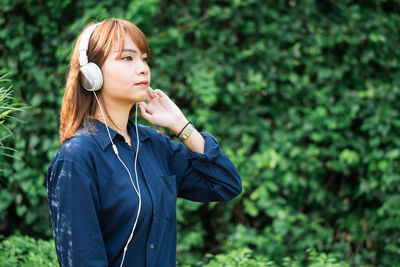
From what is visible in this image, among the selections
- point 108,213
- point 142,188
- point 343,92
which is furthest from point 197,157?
point 343,92

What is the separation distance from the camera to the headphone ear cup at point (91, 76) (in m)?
1.55

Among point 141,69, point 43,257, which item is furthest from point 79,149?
point 43,257

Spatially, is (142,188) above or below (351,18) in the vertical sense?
below

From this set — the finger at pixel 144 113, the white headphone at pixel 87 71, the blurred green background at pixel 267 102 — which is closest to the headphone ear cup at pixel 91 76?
the white headphone at pixel 87 71

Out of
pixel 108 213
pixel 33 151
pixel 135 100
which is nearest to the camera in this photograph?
pixel 108 213

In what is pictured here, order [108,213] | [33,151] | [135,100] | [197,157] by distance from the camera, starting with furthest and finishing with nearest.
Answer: [33,151] → [197,157] → [135,100] → [108,213]

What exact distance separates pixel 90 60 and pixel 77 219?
56cm

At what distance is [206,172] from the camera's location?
1.80 m

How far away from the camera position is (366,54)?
3602 millimetres

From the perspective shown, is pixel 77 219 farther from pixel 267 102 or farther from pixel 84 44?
pixel 267 102

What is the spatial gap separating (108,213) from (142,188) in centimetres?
14

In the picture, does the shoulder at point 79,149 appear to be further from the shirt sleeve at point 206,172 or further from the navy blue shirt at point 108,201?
the shirt sleeve at point 206,172

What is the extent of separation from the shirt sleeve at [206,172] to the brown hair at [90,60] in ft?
1.27

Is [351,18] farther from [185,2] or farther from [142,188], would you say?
[142,188]
